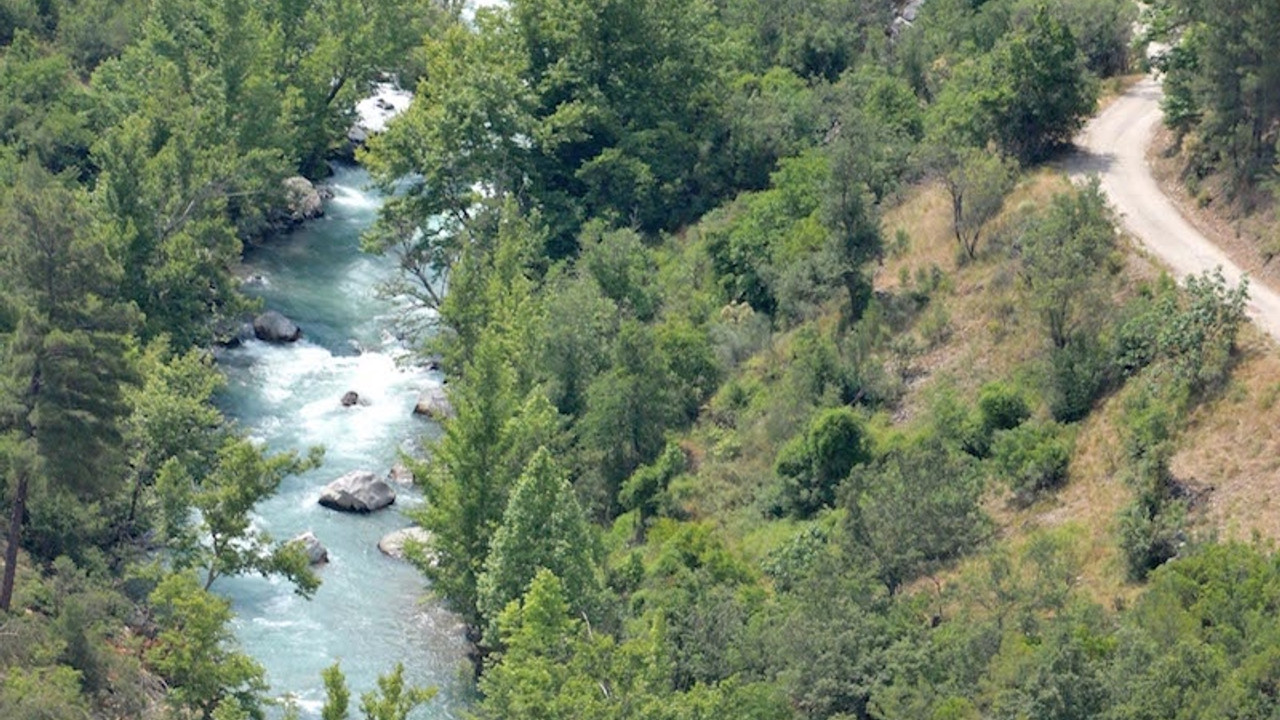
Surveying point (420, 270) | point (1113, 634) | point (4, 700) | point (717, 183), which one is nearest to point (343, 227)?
point (420, 270)

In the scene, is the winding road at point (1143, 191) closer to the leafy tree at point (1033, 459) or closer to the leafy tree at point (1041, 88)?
the leafy tree at point (1041, 88)

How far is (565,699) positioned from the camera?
1833 inches

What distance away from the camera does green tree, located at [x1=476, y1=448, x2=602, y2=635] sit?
56.5 meters

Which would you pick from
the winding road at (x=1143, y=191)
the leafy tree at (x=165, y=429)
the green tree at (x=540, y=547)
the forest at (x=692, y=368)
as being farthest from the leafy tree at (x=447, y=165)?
the winding road at (x=1143, y=191)

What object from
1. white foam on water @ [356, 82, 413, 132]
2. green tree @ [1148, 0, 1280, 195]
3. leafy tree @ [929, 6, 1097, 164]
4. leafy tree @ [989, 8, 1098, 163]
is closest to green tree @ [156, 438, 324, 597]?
leafy tree @ [929, 6, 1097, 164]

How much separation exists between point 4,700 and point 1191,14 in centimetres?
5182

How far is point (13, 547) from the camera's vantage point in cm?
5528

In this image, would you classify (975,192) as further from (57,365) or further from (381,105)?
(381,105)

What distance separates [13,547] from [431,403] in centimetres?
2567

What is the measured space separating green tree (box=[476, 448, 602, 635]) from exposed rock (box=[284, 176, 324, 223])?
143 feet

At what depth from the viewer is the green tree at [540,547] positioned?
56.5 m

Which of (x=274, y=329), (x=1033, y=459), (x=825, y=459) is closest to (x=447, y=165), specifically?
(x=274, y=329)

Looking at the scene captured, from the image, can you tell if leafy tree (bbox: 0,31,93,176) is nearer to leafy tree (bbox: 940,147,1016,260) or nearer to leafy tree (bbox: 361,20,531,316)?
leafy tree (bbox: 361,20,531,316)

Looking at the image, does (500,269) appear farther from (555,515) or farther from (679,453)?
(555,515)
